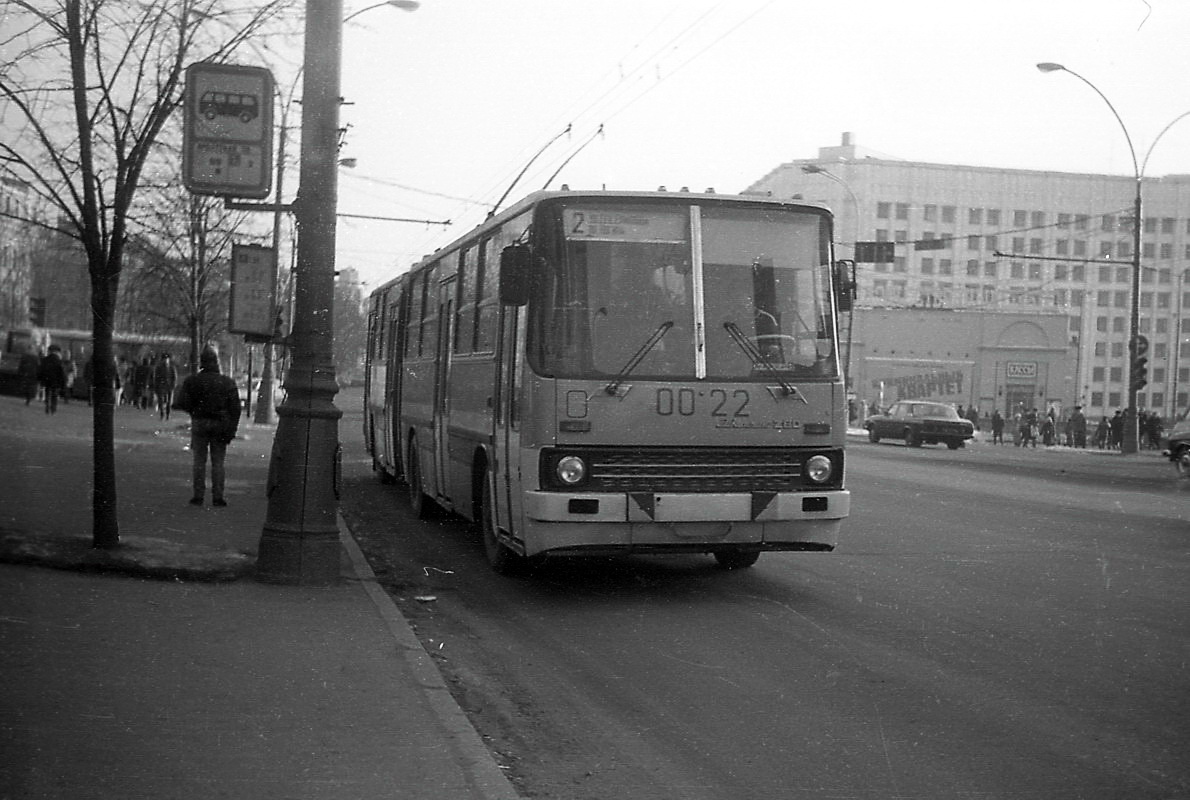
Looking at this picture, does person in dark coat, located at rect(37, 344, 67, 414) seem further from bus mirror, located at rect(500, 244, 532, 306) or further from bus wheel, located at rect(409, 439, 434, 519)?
bus mirror, located at rect(500, 244, 532, 306)

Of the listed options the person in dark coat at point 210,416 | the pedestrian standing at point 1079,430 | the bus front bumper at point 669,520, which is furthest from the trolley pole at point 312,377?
the pedestrian standing at point 1079,430

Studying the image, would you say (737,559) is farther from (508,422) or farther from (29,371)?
(29,371)

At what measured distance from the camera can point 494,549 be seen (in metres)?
10.8

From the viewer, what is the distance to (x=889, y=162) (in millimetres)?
107062

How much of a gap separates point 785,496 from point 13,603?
196 inches

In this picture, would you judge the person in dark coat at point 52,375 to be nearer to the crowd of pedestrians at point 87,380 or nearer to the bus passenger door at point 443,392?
the crowd of pedestrians at point 87,380

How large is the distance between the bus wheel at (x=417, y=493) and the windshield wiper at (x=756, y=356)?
614 centimetres

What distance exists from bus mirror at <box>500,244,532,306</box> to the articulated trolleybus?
1 centimetres

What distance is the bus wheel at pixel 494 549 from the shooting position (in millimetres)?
10581

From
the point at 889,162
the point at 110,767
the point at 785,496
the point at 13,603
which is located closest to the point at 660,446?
the point at 785,496

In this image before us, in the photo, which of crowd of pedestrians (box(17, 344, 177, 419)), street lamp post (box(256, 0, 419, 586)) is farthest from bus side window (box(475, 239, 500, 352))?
crowd of pedestrians (box(17, 344, 177, 419))

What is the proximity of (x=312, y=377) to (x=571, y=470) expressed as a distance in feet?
6.37

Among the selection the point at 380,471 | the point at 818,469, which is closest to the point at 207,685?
the point at 818,469

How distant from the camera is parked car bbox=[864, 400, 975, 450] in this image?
45906 mm
